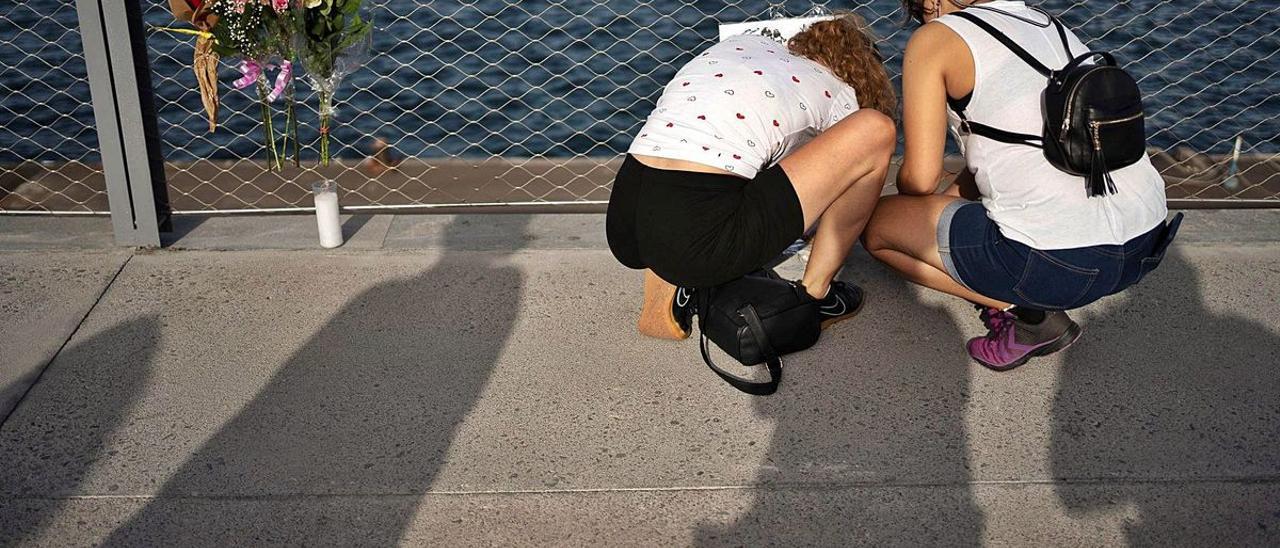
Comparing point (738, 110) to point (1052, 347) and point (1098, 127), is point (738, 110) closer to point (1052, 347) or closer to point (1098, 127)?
point (1098, 127)

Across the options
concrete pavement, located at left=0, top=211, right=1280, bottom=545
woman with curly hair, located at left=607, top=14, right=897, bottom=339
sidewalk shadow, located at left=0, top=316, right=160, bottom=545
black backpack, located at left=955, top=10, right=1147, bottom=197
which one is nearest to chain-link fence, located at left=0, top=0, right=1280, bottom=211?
concrete pavement, located at left=0, top=211, right=1280, bottom=545

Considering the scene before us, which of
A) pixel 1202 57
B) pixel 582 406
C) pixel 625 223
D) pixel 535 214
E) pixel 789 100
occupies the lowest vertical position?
pixel 1202 57

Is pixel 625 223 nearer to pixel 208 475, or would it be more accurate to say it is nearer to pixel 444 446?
pixel 444 446

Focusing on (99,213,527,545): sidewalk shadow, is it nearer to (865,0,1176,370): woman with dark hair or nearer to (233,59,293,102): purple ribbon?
(233,59,293,102): purple ribbon

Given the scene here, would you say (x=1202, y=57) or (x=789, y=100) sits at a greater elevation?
(x=789, y=100)

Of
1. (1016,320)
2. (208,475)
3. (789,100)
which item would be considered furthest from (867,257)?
(208,475)

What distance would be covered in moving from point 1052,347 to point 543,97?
16.7 ft

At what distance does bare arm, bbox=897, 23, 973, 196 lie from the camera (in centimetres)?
293

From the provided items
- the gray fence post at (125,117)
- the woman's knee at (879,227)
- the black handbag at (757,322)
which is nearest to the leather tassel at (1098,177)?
the woman's knee at (879,227)

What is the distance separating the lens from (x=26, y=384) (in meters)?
3.15

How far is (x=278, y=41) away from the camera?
364 cm

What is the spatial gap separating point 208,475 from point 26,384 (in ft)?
2.25

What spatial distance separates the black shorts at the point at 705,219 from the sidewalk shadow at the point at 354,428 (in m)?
0.55

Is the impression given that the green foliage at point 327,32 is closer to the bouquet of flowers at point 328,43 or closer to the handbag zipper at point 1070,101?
the bouquet of flowers at point 328,43
